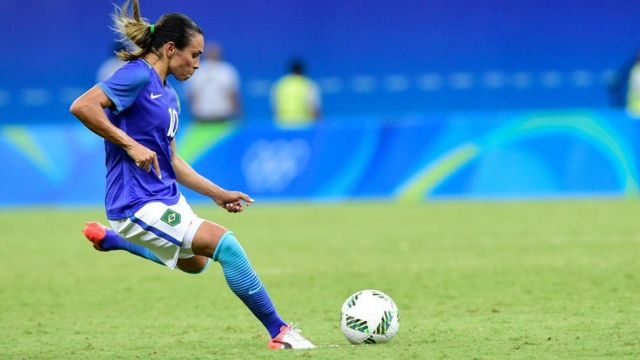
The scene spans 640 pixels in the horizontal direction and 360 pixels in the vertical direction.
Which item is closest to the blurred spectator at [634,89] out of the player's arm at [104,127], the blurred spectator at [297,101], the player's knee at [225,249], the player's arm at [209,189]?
the blurred spectator at [297,101]

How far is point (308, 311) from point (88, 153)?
1171 centimetres

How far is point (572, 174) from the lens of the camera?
2036 cm

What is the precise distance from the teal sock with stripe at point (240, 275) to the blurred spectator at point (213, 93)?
14.9 m

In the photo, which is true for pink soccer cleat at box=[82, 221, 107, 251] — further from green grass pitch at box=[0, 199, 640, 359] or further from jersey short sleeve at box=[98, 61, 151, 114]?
jersey short sleeve at box=[98, 61, 151, 114]

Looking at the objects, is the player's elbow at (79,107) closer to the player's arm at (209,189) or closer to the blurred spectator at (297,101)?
the player's arm at (209,189)

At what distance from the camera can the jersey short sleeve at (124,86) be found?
24.4 feet

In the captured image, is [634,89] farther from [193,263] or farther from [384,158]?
[193,263]

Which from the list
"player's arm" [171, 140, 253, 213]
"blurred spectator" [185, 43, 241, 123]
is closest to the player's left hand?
"player's arm" [171, 140, 253, 213]

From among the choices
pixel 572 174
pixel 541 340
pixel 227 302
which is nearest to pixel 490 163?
pixel 572 174

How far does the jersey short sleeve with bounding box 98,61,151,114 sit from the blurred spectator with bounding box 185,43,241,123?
14.8m

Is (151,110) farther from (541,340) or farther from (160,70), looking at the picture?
(541,340)

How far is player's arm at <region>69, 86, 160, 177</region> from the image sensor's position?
7261mm

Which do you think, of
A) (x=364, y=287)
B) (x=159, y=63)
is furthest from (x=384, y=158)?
(x=159, y=63)

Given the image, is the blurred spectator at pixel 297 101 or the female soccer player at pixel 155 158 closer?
the female soccer player at pixel 155 158
